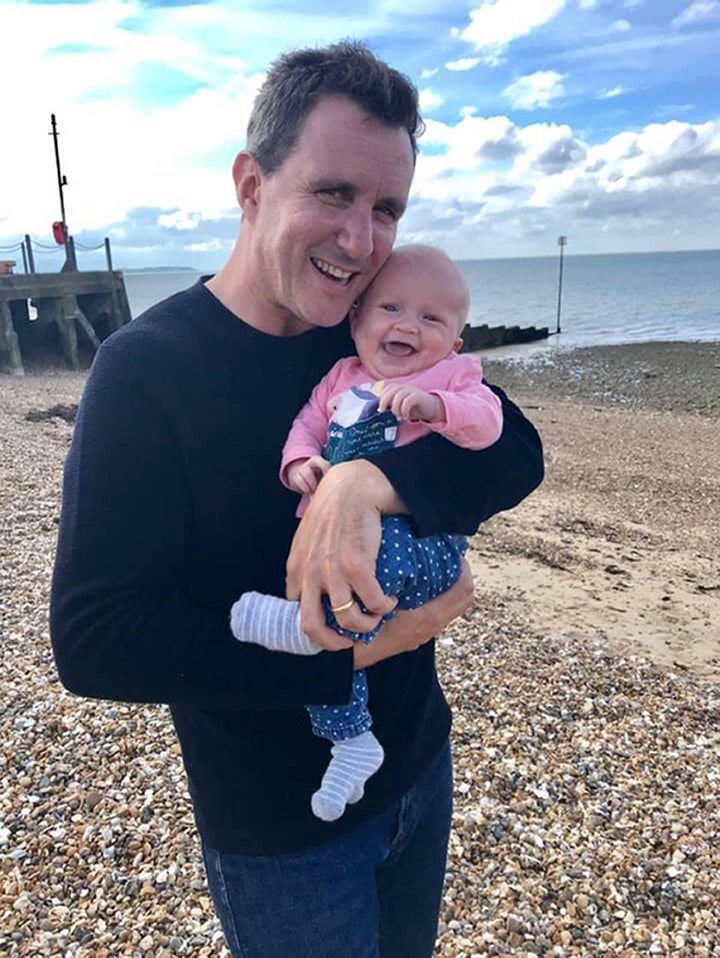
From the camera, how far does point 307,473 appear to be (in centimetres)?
163

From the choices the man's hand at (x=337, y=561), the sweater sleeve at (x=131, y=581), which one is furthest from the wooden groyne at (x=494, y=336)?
the sweater sleeve at (x=131, y=581)

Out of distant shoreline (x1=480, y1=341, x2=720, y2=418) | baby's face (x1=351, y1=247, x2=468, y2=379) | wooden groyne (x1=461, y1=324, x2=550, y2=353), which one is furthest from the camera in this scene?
wooden groyne (x1=461, y1=324, x2=550, y2=353)

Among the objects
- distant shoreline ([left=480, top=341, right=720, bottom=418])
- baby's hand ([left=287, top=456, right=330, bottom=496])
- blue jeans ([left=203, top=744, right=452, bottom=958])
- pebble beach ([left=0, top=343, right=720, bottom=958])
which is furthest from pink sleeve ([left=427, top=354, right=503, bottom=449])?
distant shoreline ([left=480, top=341, right=720, bottom=418])

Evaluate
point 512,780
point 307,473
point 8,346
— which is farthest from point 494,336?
point 307,473

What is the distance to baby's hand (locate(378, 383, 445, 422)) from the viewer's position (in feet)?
5.82

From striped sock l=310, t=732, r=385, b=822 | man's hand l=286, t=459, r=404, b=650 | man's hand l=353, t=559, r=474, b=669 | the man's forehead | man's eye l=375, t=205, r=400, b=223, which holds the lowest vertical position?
striped sock l=310, t=732, r=385, b=822

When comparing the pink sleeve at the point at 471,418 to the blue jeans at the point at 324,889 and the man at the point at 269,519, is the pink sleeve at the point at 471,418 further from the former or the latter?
the blue jeans at the point at 324,889

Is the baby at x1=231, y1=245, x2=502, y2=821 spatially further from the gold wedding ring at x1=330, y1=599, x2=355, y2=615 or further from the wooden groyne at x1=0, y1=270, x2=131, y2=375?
the wooden groyne at x1=0, y1=270, x2=131, y2=375

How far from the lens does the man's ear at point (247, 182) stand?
1.65m

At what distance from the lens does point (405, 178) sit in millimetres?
1660

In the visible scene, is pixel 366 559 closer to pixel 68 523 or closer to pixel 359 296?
pixel 68 523

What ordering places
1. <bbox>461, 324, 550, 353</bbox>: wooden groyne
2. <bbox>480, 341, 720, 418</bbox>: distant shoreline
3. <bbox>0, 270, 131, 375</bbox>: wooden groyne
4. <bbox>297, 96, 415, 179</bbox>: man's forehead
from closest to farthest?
<bbox>297, 96, 415, 179</bbox>: man's forehead
<bbox>0, 270, 131, 375</bbox>: wooden groyne
<bbox>480, 341, 720, 418</bbox>: distant shoreline
<bbox>461, 324, 550, 353</bbox>: wooden groyne

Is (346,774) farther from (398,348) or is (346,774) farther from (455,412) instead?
(398,348)

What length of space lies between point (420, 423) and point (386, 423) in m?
0.08
